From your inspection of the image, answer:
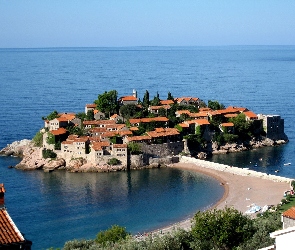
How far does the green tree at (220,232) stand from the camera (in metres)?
24.2

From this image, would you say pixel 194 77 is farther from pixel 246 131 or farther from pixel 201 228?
pixel 201 228

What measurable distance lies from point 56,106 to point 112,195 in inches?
1849

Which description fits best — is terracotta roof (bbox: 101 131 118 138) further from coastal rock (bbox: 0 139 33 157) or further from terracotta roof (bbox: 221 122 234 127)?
terracotta roof (bbox: 221 122 234 127)

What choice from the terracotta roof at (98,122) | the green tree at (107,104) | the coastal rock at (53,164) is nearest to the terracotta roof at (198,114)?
the green tree at (107,104)

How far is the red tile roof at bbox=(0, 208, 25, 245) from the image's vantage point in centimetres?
1145

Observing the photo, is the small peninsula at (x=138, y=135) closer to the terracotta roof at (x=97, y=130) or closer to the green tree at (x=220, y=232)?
the terracotta roof at (x=97, y=130)

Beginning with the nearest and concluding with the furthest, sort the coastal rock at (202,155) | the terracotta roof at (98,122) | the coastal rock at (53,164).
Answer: the coastal rock at (53,164)
the coastal rock at (202,155)
the terracotta roof at (98,122)

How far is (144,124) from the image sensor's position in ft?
192

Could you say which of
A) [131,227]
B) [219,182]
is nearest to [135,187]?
[219,182]

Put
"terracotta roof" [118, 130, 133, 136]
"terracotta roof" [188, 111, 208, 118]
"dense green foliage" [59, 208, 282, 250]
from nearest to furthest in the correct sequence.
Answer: "dense green foliage" [59, 208, 282, 250]
"terracotta roof" [118, 130, 133, 136]
"terracotta roof" [188, 111, 208, 118]

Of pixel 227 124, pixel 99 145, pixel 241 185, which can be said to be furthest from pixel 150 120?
pixel 241 185

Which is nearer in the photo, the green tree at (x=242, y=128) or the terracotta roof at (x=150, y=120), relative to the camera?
the terracotta roof at (x=150, y=120)

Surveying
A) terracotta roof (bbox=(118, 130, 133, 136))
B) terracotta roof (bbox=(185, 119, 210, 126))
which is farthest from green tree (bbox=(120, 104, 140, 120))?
terracotta roof (bbox=(185, 119, 210, 126))

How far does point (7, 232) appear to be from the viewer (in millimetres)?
11617
